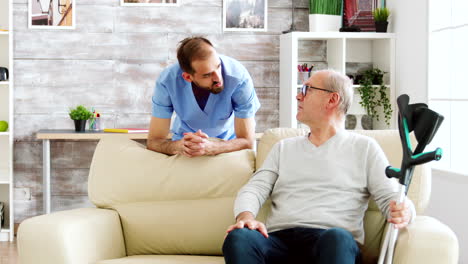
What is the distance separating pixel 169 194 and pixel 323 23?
268 centimetres

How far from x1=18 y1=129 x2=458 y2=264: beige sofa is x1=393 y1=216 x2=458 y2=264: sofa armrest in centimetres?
25

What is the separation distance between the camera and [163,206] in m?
2.90

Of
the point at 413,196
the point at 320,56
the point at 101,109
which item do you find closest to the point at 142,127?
the point at 101,109

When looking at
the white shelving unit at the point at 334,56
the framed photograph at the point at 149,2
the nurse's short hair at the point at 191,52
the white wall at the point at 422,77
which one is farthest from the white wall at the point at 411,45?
the nurse's short hair at the point at 191,52

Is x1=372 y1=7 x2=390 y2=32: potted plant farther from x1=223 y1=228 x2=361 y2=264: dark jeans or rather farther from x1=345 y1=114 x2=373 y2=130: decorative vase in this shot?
x1=223 y1=228 x2=361 y2=264: dark jeans

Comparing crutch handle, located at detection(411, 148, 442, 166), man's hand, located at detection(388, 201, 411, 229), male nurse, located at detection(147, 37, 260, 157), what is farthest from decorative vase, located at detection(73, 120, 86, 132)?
crutch handle, located at detection(411, 148, 442, 166)

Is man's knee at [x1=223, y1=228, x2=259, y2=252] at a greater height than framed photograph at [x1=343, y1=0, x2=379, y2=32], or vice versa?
framed photograph at [x1=343, y1=0, x2=379, y2=32]

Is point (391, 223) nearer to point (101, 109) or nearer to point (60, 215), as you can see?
point (60, 215)

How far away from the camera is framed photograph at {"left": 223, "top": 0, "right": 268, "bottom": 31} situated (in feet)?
17.6

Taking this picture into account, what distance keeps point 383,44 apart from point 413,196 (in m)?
2.69

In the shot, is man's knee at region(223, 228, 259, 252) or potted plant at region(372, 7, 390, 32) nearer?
man's knee at region(223, 228, 259, 252)

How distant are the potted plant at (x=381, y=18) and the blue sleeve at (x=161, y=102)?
2.32 m

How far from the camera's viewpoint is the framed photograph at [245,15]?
537cm

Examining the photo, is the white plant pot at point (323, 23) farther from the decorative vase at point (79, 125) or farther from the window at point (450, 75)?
the decorative vase at point (79, 125)
